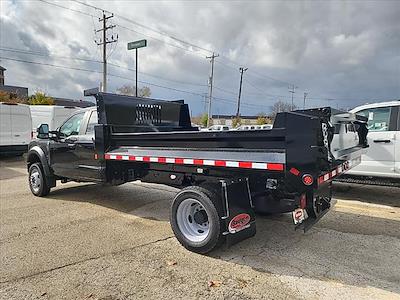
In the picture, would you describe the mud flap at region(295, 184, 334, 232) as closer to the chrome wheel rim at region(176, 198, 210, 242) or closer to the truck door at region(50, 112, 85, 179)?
the chrome wheel rim at region(176, 198, 210, 242)

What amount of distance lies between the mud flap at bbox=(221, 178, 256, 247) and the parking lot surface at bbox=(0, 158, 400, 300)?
11.8 inches

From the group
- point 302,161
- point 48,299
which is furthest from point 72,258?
point 302,161

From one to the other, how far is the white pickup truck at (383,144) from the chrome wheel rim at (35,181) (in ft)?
22.1

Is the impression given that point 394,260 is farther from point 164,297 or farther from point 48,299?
point 48,299

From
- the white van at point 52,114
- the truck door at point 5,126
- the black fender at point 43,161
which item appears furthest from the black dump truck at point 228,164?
the white van at point 52,114

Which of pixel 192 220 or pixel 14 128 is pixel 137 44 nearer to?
pixel 14 128

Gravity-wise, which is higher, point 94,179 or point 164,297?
point 94,179

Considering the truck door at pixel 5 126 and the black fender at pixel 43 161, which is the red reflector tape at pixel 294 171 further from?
the truck door at pixel 5 126

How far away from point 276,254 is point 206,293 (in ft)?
4.38

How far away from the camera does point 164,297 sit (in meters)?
3.23

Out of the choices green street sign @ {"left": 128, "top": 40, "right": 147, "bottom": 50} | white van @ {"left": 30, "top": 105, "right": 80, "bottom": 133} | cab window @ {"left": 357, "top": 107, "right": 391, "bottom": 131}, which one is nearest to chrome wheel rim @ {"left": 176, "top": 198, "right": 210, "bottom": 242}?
cab window @ {"left": 357, "top": 107, "right": 391, "bottom": 131}

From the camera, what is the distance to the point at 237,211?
4.10 m

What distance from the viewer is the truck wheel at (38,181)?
7.37m

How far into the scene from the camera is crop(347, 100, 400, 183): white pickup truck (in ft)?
22.2
